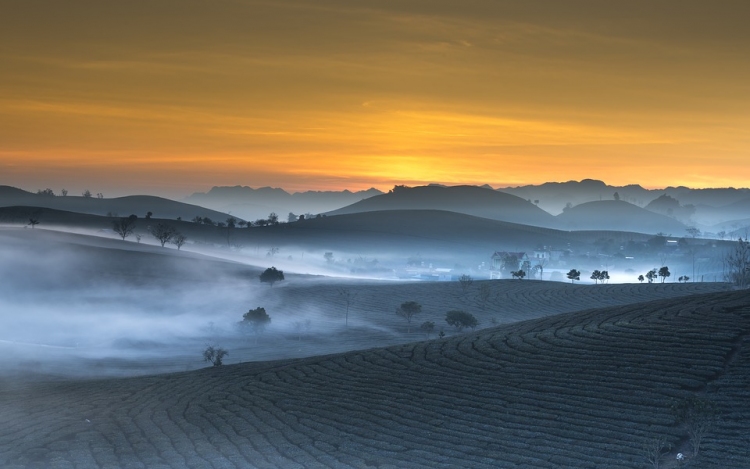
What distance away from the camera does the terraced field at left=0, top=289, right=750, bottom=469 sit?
36375 millimetres

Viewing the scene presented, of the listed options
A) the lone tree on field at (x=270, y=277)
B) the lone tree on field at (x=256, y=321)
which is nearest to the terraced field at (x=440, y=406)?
the lone tree on field at (x=256, y=321)

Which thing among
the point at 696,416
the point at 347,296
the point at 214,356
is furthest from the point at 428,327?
the point at 696,416

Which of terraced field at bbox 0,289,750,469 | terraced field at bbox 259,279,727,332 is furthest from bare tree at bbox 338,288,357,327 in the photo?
terraced field at bbox 0,289,750,469

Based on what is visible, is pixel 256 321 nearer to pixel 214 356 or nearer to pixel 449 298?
pixel 214 356

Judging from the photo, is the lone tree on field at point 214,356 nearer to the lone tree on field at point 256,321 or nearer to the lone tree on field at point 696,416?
the lone tree on field at point 256,321

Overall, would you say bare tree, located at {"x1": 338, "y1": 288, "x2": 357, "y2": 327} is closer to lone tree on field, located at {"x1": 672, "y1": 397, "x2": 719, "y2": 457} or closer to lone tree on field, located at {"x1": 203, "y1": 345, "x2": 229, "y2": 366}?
lone tree on field, located at {"x1": 203, "y1": 345, "x2": 229, "y2": 366}

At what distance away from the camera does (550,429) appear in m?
39.0

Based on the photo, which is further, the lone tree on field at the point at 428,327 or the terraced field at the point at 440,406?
the lone tree on field at the point at 428,327

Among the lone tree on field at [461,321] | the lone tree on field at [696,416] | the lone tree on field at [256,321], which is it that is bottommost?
the lone tree on field at [256,321]

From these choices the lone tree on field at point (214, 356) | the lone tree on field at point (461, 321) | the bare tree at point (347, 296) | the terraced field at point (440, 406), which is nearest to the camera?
the terraced field at point (440, 406)

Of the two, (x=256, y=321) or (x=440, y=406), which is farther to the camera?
(x=256, y=321)

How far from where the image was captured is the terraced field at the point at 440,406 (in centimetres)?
3638

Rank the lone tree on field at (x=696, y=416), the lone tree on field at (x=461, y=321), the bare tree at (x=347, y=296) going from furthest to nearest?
the bare tree at (x=347, y=296) → the lone tree on field at (x=461, y=321) → the lone tree on field at (x=696, y=416)

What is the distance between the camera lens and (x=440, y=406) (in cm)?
4531
